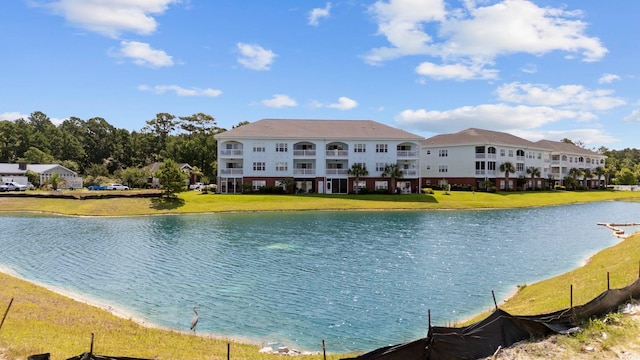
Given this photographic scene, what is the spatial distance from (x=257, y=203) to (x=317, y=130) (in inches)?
835

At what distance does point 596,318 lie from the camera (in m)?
11.5

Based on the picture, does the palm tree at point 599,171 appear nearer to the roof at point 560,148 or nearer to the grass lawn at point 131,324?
the roof at point 560,148

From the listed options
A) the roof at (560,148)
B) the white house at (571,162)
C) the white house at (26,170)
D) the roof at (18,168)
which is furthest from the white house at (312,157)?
the roof at (560,148)

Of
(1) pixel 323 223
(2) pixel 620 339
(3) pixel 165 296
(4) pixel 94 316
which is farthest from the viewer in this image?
(1) pixel 323 223

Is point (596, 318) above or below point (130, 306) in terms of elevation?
above

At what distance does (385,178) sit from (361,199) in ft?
34.8

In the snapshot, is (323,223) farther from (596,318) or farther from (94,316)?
(596,318)

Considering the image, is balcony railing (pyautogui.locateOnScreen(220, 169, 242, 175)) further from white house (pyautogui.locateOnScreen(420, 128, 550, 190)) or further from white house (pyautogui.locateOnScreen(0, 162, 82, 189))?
white house (pyautogui.locateOnScreen(420, 128, 550, 190))

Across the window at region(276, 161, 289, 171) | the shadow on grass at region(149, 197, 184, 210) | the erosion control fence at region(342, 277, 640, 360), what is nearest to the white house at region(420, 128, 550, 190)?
the window at region(276, 161, 289, 171)

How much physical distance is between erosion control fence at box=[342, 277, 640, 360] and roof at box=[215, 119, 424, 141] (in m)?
60.2

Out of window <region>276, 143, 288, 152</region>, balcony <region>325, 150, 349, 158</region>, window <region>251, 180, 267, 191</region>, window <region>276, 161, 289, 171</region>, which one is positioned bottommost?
window <region>251, 180, 267, 191</region>

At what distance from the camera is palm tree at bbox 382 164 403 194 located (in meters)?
68.7

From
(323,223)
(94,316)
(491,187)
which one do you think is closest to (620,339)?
(94,316)

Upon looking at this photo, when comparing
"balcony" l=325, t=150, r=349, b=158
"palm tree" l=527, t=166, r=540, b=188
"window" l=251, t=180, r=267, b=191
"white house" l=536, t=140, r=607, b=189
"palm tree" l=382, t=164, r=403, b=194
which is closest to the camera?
"window" l=251, t=180, r=267, b=191
